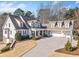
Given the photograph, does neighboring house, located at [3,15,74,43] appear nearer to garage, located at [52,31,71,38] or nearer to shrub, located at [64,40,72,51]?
garage, located at [52,31,71,38]

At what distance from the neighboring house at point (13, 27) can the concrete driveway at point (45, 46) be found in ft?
0.82

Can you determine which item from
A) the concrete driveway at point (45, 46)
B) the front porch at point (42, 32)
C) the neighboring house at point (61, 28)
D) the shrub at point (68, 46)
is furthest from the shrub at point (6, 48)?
the shrub at point (68, 46)

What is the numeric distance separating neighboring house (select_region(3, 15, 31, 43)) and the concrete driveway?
9.8 inches

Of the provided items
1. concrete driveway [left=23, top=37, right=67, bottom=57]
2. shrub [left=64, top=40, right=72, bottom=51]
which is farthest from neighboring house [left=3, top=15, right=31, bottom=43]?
shrub [left=64, top=40, right=72, bottom=51]

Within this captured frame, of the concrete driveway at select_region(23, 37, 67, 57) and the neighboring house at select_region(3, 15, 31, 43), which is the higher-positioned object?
the neighboring house at select_region(3, 15, 31, 43)

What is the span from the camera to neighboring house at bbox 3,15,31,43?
9039mm

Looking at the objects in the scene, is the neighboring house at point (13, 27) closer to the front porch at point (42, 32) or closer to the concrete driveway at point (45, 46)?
the front porch at point (42, 32)

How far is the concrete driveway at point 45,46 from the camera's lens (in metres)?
9.02

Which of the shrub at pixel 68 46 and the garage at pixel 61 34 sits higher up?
the garage at pixel 61 34

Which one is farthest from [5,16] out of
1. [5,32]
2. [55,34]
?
[55,34]

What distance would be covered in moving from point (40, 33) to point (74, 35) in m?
0.53

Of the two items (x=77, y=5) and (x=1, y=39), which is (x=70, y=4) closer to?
(x=77, y=5)

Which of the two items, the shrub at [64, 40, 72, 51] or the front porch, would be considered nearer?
the shrub at [64, 40, 72, 51]

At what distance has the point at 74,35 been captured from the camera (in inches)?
356
